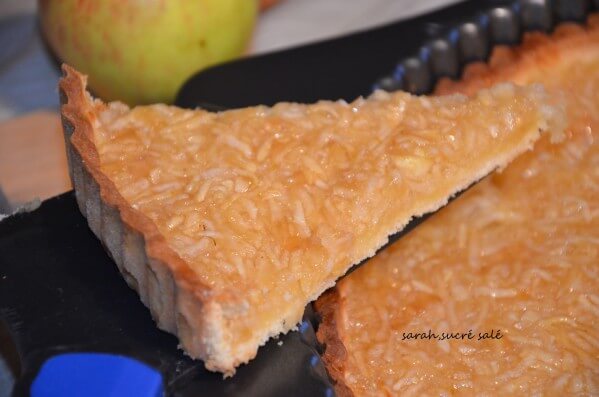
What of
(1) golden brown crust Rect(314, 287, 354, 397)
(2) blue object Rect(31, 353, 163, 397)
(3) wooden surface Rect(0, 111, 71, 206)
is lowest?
(3) wooden surface Rect(0, 111, 71, 206)

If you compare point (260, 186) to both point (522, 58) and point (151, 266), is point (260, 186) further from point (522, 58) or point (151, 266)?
point (522, 58)

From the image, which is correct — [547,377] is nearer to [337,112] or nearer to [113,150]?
[337,112]

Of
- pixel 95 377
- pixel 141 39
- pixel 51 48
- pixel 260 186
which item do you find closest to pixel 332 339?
pixel 260 186

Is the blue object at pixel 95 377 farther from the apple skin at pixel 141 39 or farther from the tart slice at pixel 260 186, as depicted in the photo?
the apple skin at pixel 141 39

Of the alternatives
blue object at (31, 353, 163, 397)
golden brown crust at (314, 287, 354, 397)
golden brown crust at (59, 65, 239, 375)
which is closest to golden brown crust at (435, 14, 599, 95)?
golden brown crust at (314, 287, 354, 397)

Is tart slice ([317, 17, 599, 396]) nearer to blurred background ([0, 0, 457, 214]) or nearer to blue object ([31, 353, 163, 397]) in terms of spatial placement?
blue object ([31, 353, 163, 397])

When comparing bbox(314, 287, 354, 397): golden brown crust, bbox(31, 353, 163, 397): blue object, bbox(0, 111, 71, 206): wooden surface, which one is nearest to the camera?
bbox(31, 353, 163, 397): blue object
